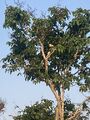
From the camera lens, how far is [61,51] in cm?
1759

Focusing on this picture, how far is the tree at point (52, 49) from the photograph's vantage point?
18234mm

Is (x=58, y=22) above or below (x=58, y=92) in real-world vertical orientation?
above

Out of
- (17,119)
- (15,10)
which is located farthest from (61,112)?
(15,10)

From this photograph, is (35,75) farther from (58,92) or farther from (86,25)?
(86,25)

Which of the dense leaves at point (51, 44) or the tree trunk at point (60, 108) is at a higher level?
the dense leaves at point (51, 44)

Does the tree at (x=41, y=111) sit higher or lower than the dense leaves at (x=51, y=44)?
lower

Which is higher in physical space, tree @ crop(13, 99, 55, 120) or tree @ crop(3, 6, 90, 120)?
tree @ crop(3, 6, 90, 120)

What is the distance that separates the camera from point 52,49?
59.6 feet

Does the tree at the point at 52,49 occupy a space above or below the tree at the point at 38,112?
above

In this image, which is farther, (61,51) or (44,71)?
(44,71)

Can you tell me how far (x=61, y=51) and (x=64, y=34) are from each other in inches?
57.3

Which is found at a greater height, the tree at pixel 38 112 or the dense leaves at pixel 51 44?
the dense leaves at pixel 51 44

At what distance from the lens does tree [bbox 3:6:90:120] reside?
18.2 meters

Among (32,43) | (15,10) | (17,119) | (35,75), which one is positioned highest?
(15,10)
